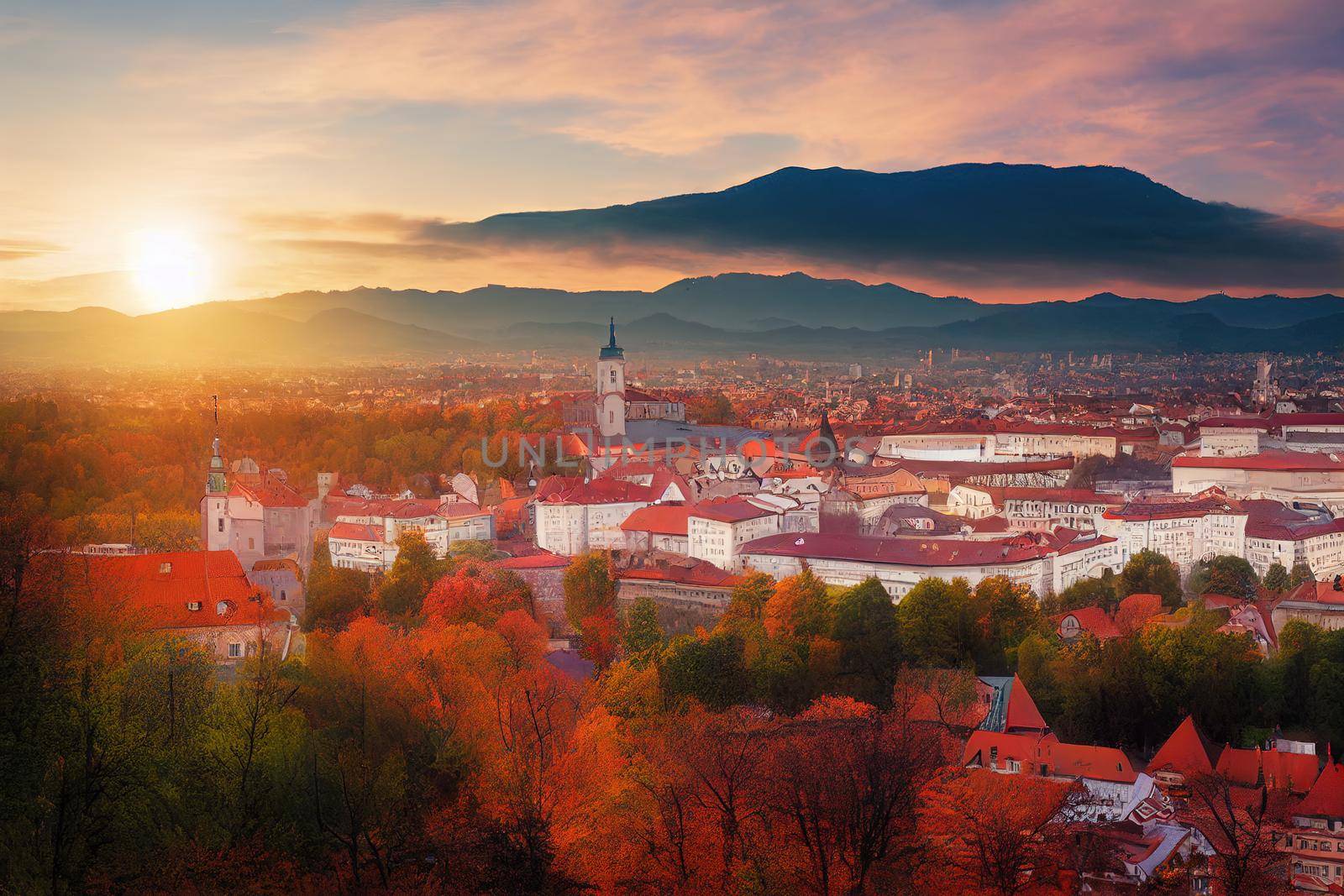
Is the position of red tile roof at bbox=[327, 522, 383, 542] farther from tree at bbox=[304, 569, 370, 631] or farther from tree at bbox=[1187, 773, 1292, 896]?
tree at bbox=[1187, 773, 1292, 896]

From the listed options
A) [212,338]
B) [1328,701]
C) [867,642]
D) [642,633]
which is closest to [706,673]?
[642,633]

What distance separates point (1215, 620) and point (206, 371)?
1665 inches

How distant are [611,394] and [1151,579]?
24805mm

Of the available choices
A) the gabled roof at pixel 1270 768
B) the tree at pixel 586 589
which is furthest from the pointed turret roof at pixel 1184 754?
the tree at pixel 586 589

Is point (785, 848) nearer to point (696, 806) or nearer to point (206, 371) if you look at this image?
point (696, 806)

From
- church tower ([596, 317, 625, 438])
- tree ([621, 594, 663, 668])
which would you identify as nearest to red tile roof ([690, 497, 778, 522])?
tree ([621, 594, 663, 668])

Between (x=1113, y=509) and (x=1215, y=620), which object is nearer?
(x=1215, y=620)

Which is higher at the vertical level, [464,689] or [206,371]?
[206,371]

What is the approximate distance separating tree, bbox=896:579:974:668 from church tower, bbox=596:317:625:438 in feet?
75.5

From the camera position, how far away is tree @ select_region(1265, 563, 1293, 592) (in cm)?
2545

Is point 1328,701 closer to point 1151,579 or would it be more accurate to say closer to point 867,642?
point 1151,579

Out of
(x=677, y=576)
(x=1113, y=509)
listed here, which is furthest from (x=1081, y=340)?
(x=677, y=576)

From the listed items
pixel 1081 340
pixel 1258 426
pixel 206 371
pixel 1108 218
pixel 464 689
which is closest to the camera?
pixel 464 689

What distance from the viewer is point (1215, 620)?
21859 millimetres
